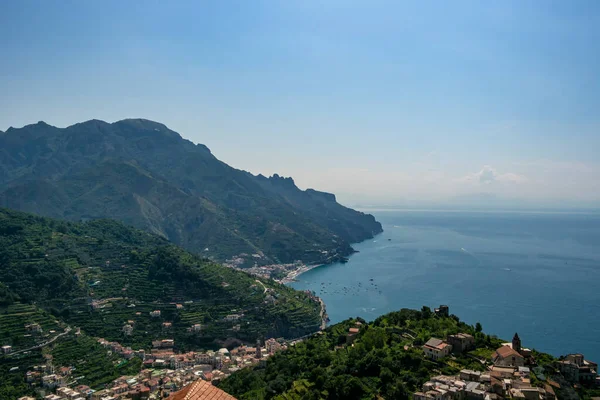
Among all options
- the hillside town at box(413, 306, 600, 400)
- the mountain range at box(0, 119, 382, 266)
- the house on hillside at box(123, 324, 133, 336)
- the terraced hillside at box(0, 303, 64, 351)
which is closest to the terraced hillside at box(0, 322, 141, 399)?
the terraced hillside at box(0, 303, 64, 351)

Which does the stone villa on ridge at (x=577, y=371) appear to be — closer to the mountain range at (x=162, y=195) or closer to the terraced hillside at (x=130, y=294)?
the terraced hillside at (x=130, y=294)

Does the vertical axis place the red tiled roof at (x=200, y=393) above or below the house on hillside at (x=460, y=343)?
above

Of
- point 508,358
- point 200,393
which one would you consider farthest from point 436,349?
point 200,393

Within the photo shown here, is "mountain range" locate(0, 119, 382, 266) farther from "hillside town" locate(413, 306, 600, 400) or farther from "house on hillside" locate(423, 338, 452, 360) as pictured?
"hillside town" locate(413, 306, 600, 400)

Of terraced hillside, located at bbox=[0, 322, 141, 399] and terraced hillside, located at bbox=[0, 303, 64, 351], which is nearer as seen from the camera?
terraced hillside, located at bbox=[0, 322, 141, 399]

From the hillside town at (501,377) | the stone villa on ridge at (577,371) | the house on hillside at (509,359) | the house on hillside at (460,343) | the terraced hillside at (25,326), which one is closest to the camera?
the hillside town at (501,377)

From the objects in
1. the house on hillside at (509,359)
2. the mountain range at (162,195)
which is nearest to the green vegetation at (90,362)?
the house on hillside at (509,359)
